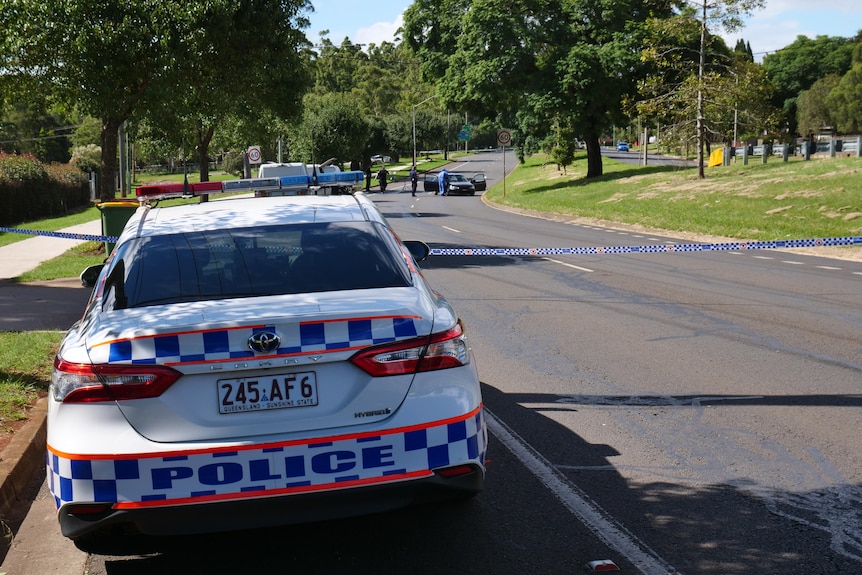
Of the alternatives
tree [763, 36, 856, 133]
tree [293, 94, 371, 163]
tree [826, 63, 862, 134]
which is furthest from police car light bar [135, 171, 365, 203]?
tree [763, 36, 856, 133]

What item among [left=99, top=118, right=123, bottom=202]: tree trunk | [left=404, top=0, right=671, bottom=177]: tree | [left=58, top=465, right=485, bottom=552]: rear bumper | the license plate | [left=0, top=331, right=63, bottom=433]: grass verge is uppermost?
[left=404, top=0, right=671, bottom=177]: tree

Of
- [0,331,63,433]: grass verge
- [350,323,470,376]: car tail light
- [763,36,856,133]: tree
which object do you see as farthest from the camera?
[763,36,856,133]: tree

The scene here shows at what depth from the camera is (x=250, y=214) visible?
18.0ft

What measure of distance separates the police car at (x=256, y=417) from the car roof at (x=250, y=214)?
1119mm

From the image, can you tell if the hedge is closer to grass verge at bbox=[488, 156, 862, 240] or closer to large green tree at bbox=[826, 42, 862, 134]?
grass verge at bbox=[488, 156, 862, 240]

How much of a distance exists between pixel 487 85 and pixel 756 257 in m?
29.4

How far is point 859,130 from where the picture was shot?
82.6 metres

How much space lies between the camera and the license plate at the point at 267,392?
152 inches

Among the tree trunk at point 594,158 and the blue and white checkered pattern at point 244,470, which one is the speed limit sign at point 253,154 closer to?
the tree trunk at point 594,158

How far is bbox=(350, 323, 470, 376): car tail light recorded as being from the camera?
3953mm

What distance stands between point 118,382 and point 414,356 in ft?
4.04

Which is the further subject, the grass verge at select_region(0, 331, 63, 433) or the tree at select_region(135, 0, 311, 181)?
the tree at select_region(135, 0, 311, 181)

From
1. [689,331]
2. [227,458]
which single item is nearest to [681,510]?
[227,458]

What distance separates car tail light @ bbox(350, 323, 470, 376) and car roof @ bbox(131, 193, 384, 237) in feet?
4.70
